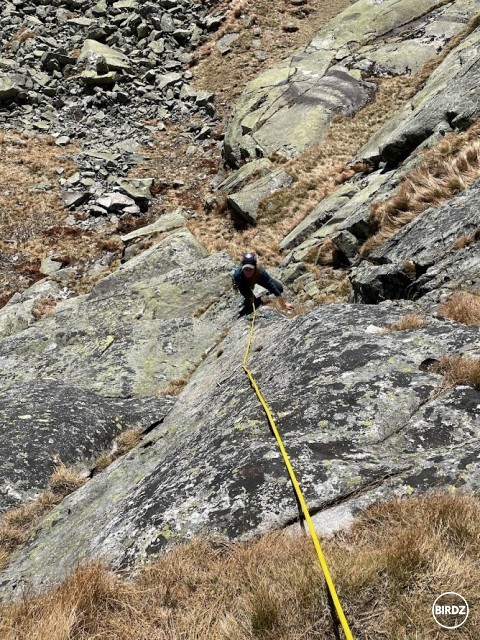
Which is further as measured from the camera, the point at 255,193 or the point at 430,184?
the point at 255,193

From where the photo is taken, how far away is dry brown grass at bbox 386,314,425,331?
7.58 metres

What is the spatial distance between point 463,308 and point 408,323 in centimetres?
97

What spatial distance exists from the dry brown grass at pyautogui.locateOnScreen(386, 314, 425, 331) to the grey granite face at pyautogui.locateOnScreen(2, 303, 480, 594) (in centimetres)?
15

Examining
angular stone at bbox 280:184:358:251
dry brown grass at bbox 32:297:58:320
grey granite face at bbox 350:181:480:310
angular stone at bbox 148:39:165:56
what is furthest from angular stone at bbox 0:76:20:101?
grey granite face at bbox 350:181:480:310

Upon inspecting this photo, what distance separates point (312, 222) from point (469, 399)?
557 inches

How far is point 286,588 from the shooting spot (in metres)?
3.72

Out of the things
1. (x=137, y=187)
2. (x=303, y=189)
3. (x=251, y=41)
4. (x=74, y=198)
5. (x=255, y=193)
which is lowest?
(x=303, y=189)

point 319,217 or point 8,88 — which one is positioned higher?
point 8,88

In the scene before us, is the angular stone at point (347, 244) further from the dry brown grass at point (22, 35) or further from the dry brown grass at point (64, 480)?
the dry brown grass at point (22, 35)

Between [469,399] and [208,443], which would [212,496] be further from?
[469,399]

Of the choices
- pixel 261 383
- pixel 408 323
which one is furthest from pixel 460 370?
pixel 261 383

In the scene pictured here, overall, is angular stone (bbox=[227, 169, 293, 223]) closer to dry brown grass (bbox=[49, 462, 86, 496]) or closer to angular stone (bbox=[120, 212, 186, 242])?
angular stone (bbox=[120, 212, 186, 242])

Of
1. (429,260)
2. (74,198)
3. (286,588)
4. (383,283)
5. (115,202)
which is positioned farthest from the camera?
(74,198)

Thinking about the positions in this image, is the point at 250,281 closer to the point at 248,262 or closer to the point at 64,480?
the point at 248,262
